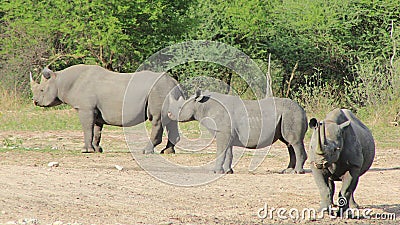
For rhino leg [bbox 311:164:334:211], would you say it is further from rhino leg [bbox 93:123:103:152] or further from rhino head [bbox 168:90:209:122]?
rhino leg [bbox 93:123:103:152]

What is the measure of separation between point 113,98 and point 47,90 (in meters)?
1.52

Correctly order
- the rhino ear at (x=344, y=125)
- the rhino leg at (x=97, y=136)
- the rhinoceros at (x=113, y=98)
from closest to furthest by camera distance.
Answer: the rhino ear at (x=344, y=125) → the rhinoceros at (x=113, y=98) → the rhino leg at (x=97, y=136)

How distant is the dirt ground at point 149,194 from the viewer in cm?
791

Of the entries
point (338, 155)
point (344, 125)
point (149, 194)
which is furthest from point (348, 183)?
point (149, 194)

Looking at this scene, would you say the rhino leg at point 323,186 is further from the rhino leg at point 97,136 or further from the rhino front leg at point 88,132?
the rhino leg at point 97,136

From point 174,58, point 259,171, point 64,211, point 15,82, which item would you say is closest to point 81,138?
point 259,171

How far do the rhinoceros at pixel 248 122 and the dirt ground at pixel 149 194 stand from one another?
1.42 feet

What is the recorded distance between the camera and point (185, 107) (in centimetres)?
1224

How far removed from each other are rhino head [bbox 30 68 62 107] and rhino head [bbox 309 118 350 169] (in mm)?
8543

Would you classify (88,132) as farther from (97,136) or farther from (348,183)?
(348,183)

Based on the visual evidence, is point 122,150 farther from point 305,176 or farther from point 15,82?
point 15,82

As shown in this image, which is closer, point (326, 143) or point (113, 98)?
point (326, 143)

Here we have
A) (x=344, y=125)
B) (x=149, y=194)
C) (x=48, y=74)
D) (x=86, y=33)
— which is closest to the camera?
(x=344, y=125)

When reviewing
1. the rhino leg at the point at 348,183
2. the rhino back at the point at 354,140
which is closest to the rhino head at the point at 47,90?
the rhino back at the point at 354,140
